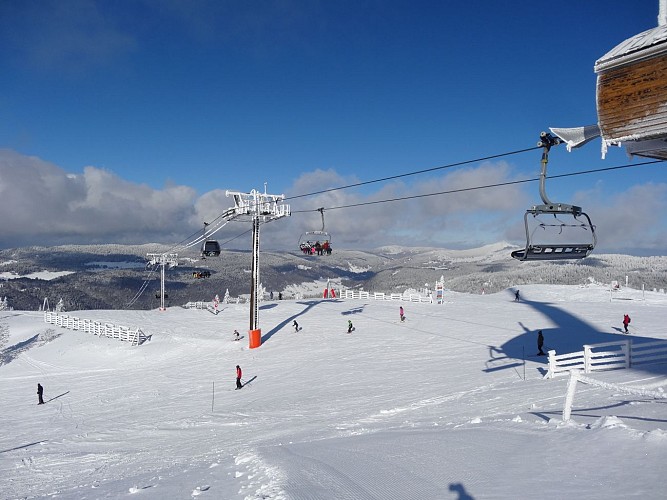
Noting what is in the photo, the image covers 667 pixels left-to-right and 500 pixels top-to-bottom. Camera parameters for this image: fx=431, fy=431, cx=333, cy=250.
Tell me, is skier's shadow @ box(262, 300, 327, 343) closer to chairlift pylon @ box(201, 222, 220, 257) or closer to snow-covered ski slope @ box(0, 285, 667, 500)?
snow-covered ski slope @ box(0, 285, 667, 500)

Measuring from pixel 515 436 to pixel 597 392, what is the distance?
18.5 feet

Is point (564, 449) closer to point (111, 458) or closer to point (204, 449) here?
point (204, 449)

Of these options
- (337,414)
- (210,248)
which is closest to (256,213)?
(210,248)

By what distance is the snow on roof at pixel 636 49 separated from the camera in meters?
8.73

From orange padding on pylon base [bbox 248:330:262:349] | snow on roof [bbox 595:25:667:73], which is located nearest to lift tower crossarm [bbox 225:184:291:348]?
orange padding on pylon base [bbox 248:330:262:349]

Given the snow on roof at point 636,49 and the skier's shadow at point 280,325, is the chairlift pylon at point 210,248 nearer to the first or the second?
the skier's shadow at point 280,325

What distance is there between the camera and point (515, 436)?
8008 mm

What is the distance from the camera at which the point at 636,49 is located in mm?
9086

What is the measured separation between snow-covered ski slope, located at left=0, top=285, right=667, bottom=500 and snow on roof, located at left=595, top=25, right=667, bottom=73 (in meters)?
7.33

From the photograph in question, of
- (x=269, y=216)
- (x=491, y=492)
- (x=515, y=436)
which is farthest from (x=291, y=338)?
(x=491, y=492)

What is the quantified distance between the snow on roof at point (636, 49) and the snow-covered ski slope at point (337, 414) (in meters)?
7.33

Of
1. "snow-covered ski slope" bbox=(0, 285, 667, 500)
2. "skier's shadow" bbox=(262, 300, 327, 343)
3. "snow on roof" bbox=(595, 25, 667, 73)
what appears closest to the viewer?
"snow-covered ski slope" bbox=(0, 285, 667, 500)

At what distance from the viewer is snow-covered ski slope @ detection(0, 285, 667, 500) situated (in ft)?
21.1

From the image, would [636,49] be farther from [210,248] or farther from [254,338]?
[210,248]
